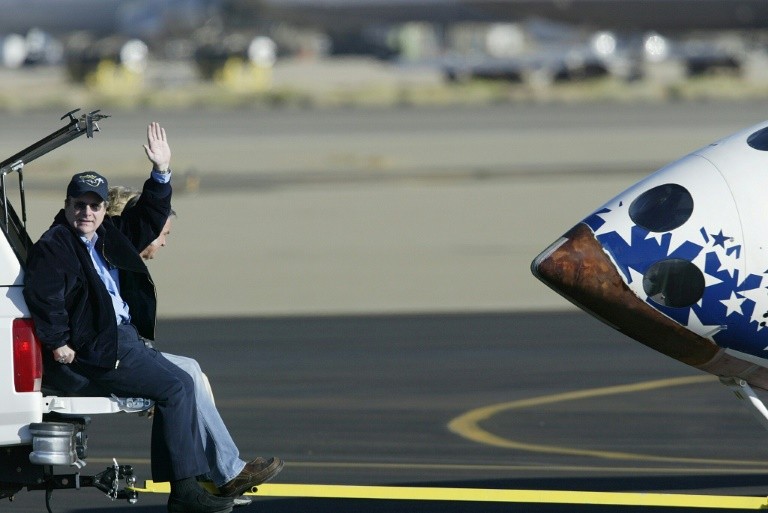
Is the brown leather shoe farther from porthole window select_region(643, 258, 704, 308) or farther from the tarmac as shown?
the tarmac

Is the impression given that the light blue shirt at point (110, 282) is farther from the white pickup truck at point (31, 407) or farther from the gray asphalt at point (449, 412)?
the gray asphalt at point (449, 412)

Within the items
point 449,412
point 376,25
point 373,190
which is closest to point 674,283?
point 449,412

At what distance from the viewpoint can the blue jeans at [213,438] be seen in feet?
24.9

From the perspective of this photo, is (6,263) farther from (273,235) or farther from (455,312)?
(273,235)

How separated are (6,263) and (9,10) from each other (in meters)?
83.0

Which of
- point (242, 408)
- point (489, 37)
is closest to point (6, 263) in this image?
point (242, 408)

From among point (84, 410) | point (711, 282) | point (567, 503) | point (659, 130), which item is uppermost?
point (659, 130)

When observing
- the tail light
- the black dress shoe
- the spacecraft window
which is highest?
the spacecraft window

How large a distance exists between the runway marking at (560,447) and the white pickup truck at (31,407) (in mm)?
3833


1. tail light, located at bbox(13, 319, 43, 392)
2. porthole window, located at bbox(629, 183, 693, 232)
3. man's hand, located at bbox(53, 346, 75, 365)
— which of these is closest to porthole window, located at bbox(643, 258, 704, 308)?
porthole window, located at bbox(629, 183, 693, 232)

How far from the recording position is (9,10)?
8638 cm

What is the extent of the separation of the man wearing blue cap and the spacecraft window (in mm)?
3267

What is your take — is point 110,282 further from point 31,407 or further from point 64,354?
point 31,407

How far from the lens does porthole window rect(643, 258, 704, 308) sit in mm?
7523
